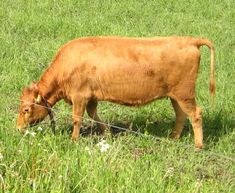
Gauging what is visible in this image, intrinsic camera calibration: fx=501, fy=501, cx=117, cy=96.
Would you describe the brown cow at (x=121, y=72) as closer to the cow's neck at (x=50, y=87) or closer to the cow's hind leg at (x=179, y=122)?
the cow's neck at (x=50, y=87)

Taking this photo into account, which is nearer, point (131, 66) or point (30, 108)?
point (30, 108)

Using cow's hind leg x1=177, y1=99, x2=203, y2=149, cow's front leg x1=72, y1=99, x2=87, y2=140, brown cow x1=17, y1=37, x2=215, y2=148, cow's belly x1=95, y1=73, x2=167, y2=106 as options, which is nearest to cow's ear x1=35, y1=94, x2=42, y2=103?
brown cow x1=17, y1=37, x2=215, y2=148

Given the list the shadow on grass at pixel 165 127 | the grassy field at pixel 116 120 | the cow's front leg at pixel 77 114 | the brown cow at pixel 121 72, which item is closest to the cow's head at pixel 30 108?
the brown cow at pixel 121 72

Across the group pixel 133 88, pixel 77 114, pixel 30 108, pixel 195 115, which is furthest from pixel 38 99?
pixel 195 115

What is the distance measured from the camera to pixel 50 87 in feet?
20.9

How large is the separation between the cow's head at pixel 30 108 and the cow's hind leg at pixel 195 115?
5.75 ft

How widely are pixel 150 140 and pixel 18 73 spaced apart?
2.88 m

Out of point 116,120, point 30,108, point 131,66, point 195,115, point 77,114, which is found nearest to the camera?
point 30,108

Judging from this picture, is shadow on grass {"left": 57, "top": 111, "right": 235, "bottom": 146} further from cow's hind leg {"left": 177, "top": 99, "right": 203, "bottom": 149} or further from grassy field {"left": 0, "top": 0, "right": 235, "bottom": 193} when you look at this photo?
cow's hind leg {"left": 177, "top": 99, "right": 203, "bottom": 149}

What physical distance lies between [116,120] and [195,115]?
1249 millimetres

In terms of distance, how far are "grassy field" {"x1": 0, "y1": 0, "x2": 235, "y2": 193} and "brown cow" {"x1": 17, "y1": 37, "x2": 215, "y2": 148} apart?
0.39 meters

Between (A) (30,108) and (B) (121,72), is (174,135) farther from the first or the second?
(A) (30,108)

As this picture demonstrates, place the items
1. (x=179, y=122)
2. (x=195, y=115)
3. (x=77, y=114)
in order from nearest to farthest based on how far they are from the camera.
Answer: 1. (x=77, y=114)
2. (x=195, y=115)
3. (x=179, y=122)

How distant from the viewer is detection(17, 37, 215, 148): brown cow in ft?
20.3
